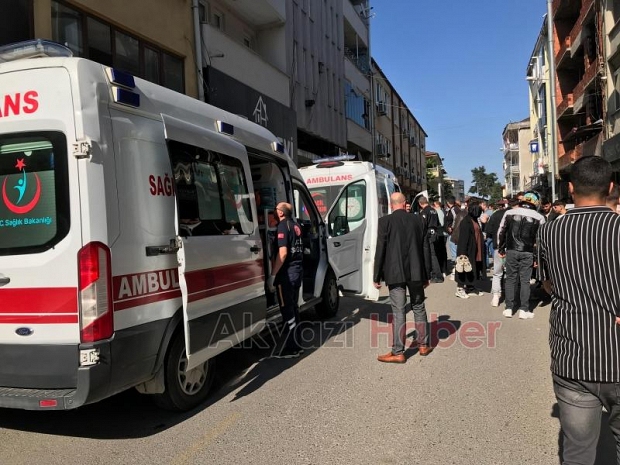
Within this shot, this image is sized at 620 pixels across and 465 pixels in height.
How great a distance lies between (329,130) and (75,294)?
61.5 ft

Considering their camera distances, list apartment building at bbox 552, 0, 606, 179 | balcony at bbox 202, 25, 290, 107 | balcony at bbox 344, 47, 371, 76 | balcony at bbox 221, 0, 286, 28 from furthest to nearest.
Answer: balcony at bbox 344, 47, 371, 76
apartment building at bbox 552, 0, 606, 179
balcony at bbox 221, 0, 286, 28
balcony at bbox 202, 25, 290, 107

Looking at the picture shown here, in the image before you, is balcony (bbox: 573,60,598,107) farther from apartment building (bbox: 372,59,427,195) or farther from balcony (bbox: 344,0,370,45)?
balcony (bbox: 344,0,370,45)

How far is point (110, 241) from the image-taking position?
10.9 ft

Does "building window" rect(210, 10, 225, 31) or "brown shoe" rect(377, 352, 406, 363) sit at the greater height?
"building window" rect(210, 10, 225, 31)

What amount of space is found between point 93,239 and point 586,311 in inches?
114

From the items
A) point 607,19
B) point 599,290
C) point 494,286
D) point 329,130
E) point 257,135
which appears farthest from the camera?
point 329,130

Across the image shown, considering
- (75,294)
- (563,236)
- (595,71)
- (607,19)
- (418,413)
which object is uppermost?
(607,19)

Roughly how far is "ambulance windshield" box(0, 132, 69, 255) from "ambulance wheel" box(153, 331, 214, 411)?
1.33 metres

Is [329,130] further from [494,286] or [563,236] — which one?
[563,236]

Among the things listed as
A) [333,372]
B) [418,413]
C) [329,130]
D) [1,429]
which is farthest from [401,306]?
[329,130]

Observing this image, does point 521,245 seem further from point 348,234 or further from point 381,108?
point 381,108

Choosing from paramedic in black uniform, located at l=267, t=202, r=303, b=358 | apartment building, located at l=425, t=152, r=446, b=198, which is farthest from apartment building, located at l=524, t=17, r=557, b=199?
apartment building, located at l=425, t=152, r=446, b=198

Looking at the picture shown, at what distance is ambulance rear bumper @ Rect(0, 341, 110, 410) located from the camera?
3176mm

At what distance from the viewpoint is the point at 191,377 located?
4270mm
